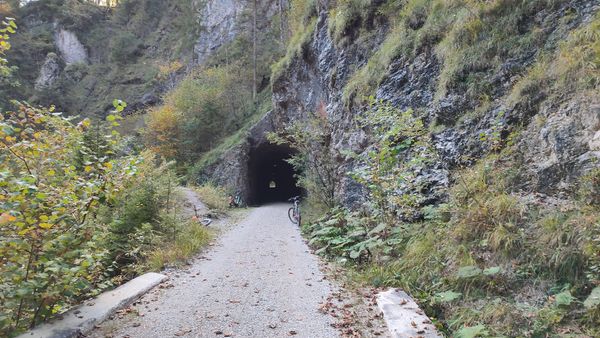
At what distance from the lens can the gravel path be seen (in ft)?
13.7

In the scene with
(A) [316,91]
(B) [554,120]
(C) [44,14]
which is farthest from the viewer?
(C) [44,14]

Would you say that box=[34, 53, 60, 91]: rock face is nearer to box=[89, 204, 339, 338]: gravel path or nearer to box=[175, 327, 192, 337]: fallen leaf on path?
box=[89, 204, 339, 338]: gravel path

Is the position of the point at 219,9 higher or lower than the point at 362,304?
higher

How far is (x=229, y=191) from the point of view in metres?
22.9

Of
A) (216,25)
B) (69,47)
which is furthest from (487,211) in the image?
(69,47)

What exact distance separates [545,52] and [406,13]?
4.52 meters

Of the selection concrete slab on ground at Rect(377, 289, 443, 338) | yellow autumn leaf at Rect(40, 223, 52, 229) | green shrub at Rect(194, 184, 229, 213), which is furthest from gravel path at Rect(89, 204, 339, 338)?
green shrub at Rect(194, 184, 229, 213)

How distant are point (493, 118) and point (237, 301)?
5.13 metres

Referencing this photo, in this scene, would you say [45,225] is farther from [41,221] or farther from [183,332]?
[183,332]

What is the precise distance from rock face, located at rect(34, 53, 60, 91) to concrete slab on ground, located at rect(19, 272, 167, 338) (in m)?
47.9

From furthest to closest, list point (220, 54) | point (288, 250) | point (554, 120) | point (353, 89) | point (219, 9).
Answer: point (219, 9), point (220, 54), point (353, 89), point (288, 250), point (554, 120)

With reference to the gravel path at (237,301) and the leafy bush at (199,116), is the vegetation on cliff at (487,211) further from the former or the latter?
the leafy bush at (199,116)

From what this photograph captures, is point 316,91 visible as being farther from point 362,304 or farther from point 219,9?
point 219,9

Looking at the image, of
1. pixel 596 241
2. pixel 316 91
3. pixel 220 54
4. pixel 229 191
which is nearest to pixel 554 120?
pixel 596 241
